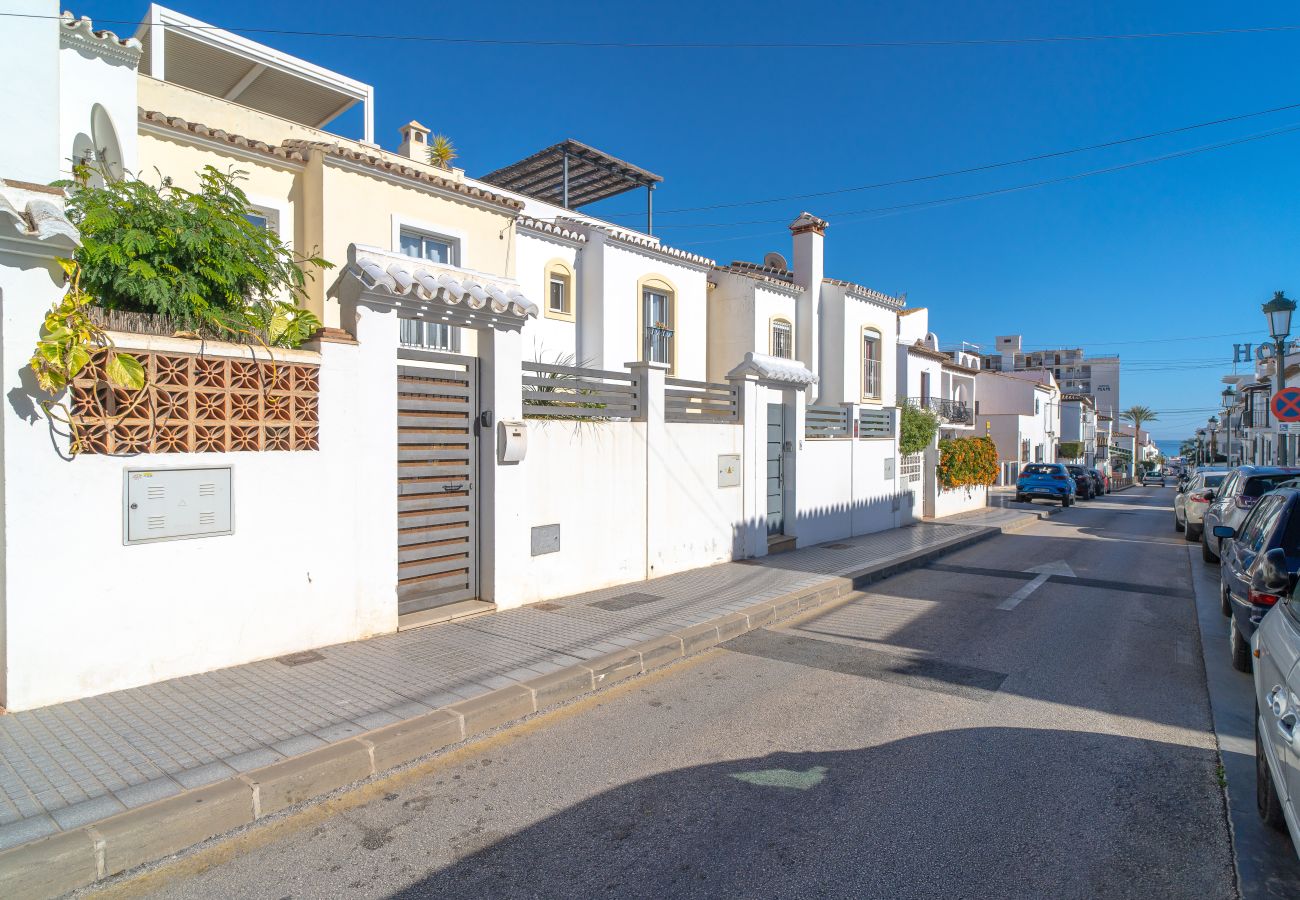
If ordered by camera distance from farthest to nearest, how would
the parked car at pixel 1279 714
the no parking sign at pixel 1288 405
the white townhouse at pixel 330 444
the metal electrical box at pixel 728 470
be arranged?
the no parking sign at pixel 1288 405 → the metal electrical box at pixel 728 470 → the white townhouse at pixel 330 444 → the parked car at pixel 1279 714

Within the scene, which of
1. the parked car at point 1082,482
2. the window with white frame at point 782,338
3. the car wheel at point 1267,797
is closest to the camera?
the car wheel at point 1267,797

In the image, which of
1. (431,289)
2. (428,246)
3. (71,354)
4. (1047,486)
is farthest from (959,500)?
(71,354)

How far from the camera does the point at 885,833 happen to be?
3.58 meters

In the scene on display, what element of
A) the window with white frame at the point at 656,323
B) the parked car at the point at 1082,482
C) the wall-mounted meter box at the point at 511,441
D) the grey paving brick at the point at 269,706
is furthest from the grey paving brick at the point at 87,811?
the parked car at the point at 1082,482

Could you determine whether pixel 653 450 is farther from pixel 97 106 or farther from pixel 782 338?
pixel 782 338

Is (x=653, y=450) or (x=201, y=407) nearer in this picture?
(x=201, y=407)

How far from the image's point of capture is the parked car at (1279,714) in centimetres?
281

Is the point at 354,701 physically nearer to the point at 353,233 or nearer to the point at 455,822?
the point at 455,822

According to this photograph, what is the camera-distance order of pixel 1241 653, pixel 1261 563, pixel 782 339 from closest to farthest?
1. pixel 1261 563
2. pixel 1241 653
3. pixel 782 339

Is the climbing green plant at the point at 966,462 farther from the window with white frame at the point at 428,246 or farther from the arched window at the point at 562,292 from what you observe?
the window with white frame at the point at 428,246

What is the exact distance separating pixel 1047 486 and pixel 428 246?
77.6 feet

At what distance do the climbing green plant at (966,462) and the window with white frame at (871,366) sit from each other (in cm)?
517

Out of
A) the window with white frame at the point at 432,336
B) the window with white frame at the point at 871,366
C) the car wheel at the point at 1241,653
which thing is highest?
the window with white frame at the point at 871,366

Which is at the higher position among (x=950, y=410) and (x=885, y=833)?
(x=950, y=410)
